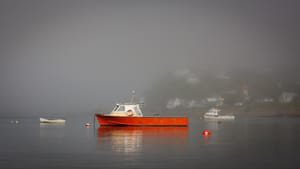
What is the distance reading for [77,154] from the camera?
46.8 meters

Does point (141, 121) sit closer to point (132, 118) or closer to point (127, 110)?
point (132, 118)

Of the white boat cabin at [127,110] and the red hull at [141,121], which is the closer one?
the white boat cabin at [127,110]

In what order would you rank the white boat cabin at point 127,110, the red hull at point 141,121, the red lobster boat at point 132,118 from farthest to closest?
1. the red hull at point 141,121
2. the red lobster boat at point 132,118
3. the white boat cabin at point 127,110

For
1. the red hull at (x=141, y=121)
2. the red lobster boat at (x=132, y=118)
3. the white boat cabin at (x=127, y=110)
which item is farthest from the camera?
the red hull at (x=141, y=121)

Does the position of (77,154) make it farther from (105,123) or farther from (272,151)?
(105,123)

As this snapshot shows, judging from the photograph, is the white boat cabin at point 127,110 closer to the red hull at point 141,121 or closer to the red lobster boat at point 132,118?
the red lobster boat at point 132,118

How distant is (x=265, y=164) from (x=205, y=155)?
26.9 feet

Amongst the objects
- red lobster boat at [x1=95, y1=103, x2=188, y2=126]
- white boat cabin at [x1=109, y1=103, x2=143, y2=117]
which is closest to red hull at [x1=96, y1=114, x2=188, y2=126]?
red lobster boat at [x1=95, y1=103, x2=188, y2=126]

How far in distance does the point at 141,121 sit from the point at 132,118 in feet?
9.12

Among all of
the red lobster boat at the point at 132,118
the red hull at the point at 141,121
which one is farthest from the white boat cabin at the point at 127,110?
the red hull at the point at 141,121

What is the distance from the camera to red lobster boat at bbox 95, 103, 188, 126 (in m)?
99.0

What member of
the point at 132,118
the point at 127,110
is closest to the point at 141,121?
the point at 132,118

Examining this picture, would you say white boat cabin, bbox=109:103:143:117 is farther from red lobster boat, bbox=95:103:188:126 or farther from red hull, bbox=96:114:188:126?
red hull, bbox=96:114:188:126

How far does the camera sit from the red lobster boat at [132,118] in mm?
99000
